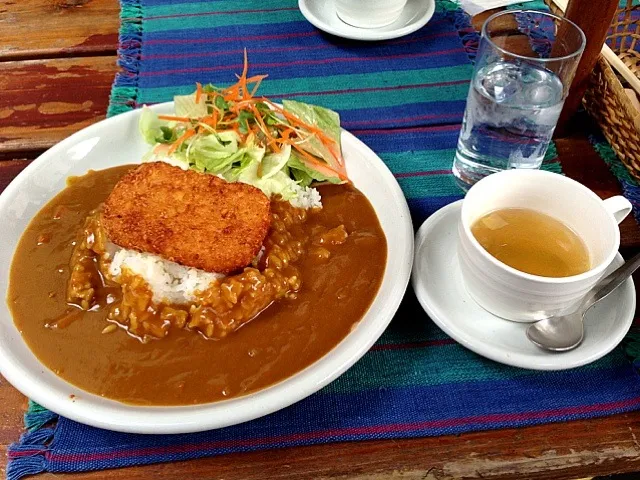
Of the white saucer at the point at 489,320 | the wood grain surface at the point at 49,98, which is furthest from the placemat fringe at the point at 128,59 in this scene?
the white saucer at the point at 489,320

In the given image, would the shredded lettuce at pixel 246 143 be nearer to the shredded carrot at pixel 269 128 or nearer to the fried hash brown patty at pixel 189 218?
the shredded carrot at pixel 269 128

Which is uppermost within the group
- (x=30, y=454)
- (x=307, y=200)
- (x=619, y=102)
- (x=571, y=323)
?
(x=619, y=102)

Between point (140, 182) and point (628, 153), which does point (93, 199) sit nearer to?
point (140, 182)

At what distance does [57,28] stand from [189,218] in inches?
63.6

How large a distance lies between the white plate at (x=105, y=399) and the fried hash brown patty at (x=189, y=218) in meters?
0.31

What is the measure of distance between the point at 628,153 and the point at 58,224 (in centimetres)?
182

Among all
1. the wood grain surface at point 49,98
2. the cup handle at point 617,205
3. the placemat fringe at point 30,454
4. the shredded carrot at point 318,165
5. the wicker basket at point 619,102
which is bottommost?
A: the placemat fringe at point 30,454

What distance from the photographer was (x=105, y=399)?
1292 mm

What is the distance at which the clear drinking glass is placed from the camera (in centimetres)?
174

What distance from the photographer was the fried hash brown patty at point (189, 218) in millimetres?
1537

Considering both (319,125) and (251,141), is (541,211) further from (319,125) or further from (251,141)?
(251,141)

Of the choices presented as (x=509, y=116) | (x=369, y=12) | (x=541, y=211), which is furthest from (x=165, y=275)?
(x=369, y=12)

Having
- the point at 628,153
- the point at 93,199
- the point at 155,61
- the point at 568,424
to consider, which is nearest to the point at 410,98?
the point at 628,153

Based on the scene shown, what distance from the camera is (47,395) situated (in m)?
1.24
